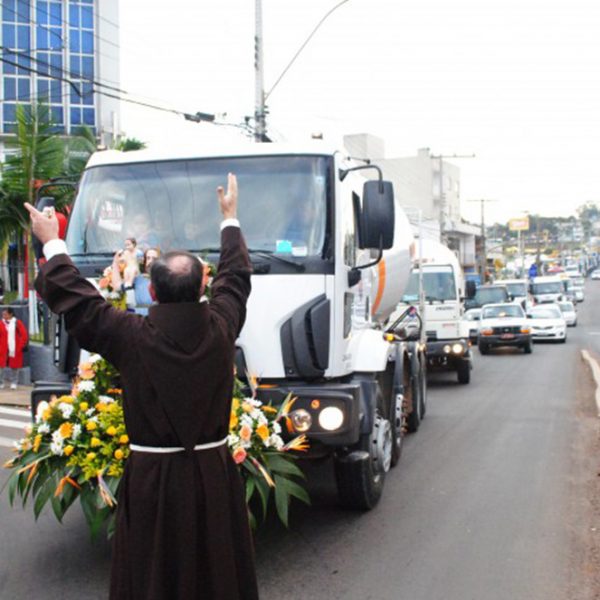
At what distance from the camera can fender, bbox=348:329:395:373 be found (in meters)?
6.60

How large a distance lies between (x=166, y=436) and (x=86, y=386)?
197cm

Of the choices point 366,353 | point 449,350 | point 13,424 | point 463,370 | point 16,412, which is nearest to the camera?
point 366,353

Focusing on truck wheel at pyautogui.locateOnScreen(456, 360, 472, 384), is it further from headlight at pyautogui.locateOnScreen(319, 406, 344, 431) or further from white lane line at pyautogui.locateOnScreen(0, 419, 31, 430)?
headlight at pyautogui.locateOnScreen(319, 406, 344, 431)

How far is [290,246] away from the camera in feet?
19.7

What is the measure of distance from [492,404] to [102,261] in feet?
30.0

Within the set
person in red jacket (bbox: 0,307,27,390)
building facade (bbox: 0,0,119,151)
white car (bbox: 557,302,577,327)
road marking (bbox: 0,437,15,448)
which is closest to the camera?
road marking (bbox: 0,437,15,448)

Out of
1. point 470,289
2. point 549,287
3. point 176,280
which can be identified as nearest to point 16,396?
point 470,289

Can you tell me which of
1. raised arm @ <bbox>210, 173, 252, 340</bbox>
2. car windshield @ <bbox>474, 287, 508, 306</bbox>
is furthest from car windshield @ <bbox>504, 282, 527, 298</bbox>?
raised arm @ <bbox>210, 173, 252, 340</bbox>

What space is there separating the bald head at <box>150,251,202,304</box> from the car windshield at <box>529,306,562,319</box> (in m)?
31.2

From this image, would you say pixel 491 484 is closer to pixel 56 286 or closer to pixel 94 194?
pixel 94 194

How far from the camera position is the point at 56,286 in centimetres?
324

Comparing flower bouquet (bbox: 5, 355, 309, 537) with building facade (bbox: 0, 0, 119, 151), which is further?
building facade (bbox: 0, 0, 119, 151)

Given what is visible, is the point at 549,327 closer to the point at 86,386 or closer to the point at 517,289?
the point at 517,289

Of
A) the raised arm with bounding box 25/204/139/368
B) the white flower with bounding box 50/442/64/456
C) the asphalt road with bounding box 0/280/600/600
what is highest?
the raised arm with bounding box 25/204/139/368
